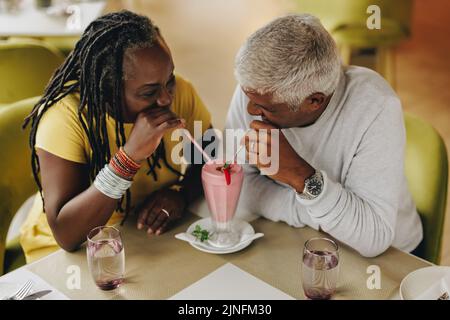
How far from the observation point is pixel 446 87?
4.07m

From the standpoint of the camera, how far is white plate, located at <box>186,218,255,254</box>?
4.18 ft

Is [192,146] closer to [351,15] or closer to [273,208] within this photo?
[273,208]

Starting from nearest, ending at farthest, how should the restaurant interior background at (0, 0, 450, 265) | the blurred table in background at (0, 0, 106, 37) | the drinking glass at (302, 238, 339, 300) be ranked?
the drinking glass at (302, 238, 339, 300)
the blurred table in background at (0, 0, 106, 37)
the restaurant interior background at (0, 0, 450, 265)

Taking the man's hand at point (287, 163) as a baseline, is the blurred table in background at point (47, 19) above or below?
above

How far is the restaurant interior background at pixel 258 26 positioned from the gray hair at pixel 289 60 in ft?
5.31

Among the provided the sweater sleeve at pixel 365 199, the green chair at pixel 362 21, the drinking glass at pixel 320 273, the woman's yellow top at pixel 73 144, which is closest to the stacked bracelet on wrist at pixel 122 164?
the woman's yellow top at pixel 73 144

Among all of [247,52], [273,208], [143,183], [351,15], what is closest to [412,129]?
[273,208]

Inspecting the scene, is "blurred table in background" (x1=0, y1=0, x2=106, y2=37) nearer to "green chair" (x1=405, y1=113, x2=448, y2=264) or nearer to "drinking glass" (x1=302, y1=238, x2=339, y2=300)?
"green chair" (x1=405, y1=113, x2=448, y2=264)

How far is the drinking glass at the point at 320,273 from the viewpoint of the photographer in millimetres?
1116

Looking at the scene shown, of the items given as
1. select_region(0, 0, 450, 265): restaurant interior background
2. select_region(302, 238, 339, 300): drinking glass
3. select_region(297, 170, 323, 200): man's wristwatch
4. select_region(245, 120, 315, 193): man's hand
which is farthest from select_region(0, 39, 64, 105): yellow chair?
select_region(302, 238, 339, 300): drinking glass

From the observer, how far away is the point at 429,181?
5.05 ft

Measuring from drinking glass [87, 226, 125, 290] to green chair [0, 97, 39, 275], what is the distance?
0.54 m

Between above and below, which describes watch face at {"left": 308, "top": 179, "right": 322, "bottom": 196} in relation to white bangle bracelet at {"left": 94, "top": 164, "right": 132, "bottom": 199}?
below

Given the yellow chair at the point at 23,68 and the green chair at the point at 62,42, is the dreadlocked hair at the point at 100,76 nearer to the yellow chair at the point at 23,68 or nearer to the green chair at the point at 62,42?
the yellow chair at the point at 23,68
